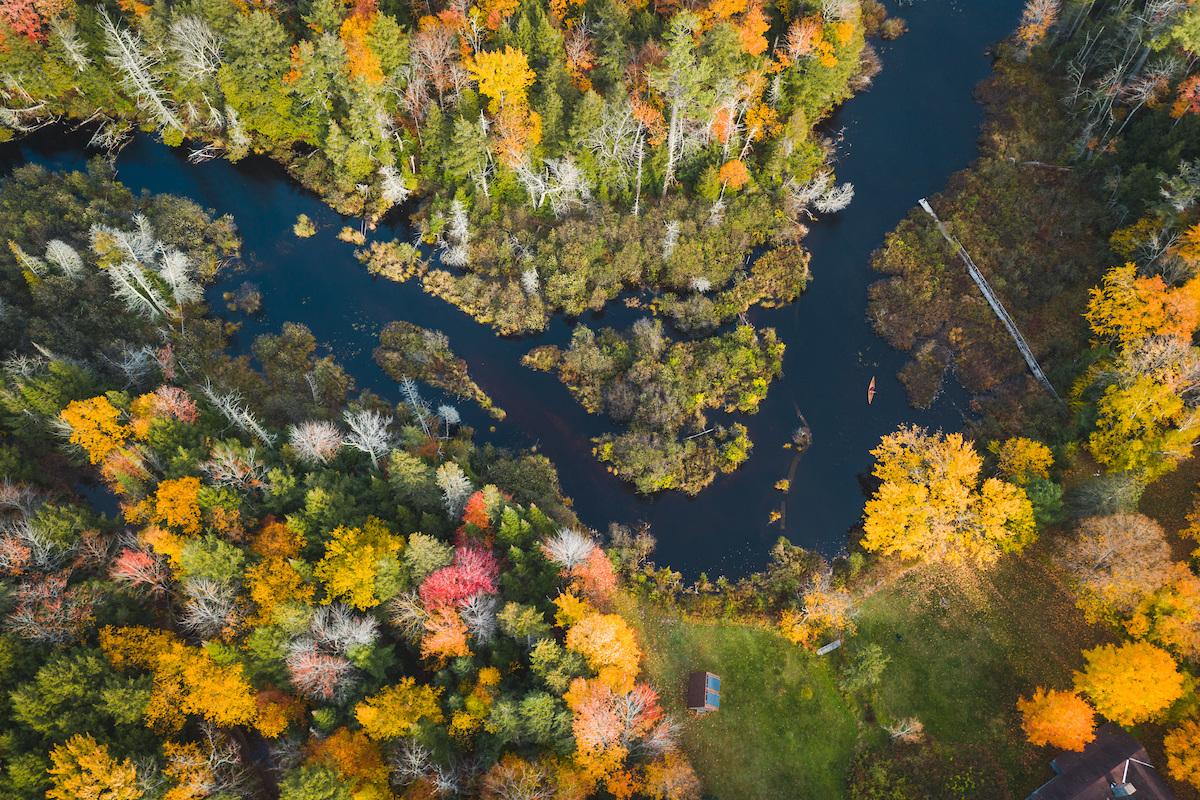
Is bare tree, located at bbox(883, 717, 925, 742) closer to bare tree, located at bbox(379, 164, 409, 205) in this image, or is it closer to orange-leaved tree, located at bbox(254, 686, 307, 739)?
orange-leaved tree, located at bbox(254, 686, 307, 739)

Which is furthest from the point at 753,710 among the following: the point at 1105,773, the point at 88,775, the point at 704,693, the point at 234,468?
the point at 88,775

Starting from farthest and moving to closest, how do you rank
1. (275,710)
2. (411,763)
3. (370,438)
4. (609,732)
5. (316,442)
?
1. (316,442)
2. (370,438)
3. (275,710)
4. (609,732)
5. (411,763)

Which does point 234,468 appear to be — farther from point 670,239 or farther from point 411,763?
point 670,239

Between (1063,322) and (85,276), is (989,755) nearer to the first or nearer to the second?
(1063,322)

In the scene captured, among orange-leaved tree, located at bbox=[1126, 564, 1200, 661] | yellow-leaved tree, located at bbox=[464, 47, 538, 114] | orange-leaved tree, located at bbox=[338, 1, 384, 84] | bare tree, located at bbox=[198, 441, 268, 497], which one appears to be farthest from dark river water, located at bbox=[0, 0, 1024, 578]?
orange-leaved tree, located at bbox=[1126, 564, 1200, 661]

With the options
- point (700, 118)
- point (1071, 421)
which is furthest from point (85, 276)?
point (1071, 421)

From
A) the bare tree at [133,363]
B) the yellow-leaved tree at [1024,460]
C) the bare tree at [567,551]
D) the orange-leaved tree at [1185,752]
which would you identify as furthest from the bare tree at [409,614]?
the orange-leaved tree at [1185,752]
